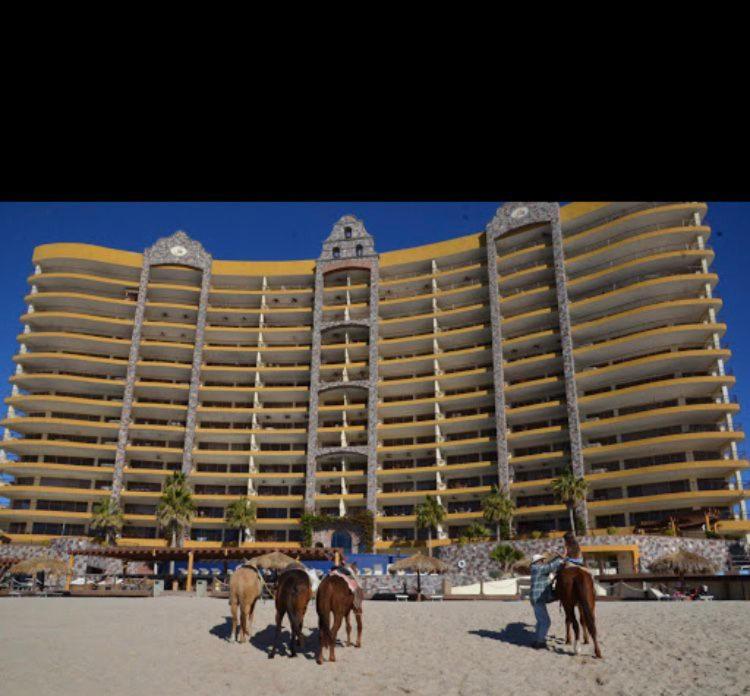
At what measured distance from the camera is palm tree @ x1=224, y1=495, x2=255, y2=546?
2736 inches

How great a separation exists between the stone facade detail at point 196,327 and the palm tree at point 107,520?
222 cm

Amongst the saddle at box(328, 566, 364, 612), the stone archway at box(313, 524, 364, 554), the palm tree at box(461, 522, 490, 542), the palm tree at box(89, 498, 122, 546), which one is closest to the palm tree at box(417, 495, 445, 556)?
the palm tree at box(461, 522, 490, 542)

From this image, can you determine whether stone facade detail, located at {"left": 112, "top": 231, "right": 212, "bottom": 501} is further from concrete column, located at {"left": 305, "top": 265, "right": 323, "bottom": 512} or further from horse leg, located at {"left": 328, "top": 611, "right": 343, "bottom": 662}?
horse leg, located at {"left": 328, "top": 611, "right": 343, "bottom": 662}

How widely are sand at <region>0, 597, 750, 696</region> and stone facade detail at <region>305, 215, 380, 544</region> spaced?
5190cm

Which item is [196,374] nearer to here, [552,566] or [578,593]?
[552,566]

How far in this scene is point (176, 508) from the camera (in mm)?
65875

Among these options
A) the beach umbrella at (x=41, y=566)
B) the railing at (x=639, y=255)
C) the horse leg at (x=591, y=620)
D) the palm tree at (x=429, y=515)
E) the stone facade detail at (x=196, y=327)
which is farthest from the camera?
the stone facade detail at (x=196, y=327)

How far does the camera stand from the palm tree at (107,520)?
68562 millimetres

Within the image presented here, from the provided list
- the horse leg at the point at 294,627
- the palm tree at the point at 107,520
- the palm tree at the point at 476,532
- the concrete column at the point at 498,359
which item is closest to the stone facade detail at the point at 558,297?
the concrete column at the point at 498,359

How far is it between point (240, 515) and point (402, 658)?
57.1 metres

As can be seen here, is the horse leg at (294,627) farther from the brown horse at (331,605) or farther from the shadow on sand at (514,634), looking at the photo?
the shadow on sand at (514,634)
